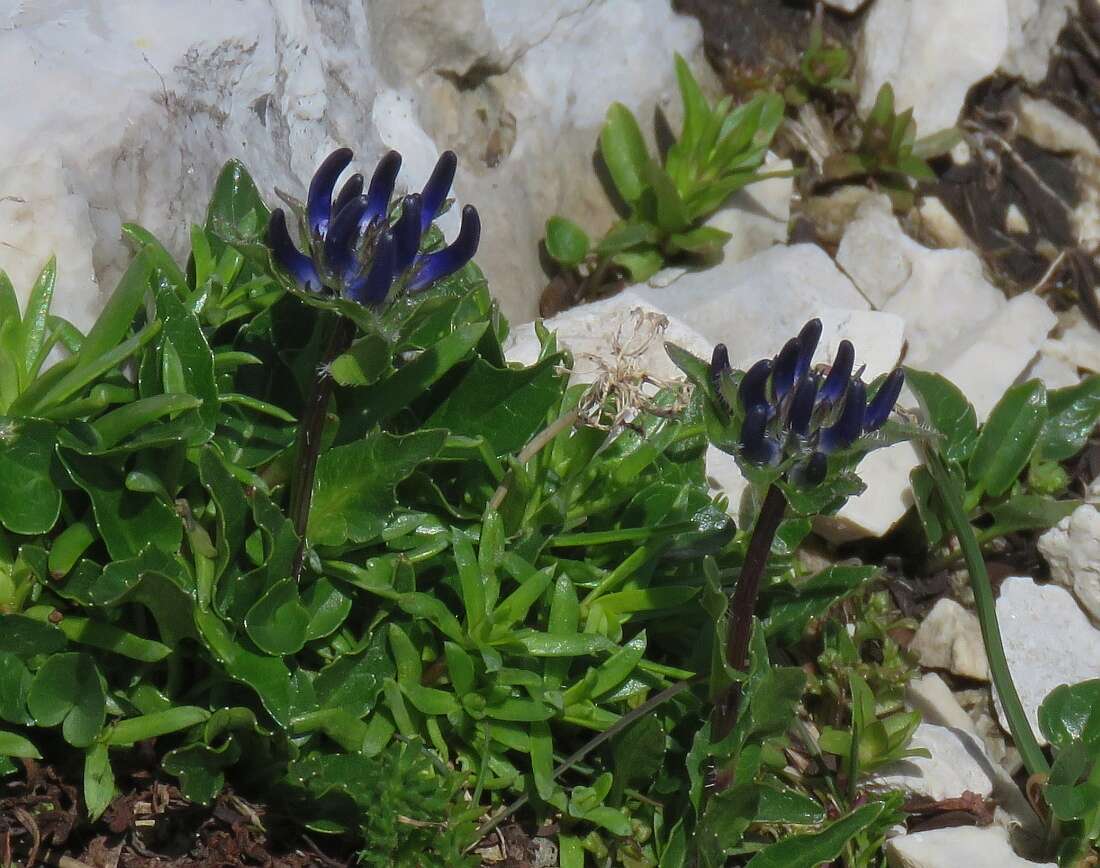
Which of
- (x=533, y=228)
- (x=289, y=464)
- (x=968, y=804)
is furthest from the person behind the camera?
(x=533, y=228)

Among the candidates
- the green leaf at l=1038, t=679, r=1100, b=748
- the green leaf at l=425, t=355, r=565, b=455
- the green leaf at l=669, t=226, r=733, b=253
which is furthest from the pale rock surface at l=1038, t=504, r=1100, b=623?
the green leaf at l=425, t=355, r=565, b=455

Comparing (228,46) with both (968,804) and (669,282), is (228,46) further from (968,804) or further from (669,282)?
(968,804)

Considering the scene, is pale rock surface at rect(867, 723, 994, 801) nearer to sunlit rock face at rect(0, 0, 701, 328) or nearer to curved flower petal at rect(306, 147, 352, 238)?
sunlit rock face at rect(0, 0, 701, 328)

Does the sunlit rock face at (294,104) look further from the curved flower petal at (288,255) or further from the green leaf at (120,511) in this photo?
the curved flower petal at (288,255)

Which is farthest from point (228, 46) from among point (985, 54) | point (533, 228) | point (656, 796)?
point (985, 54)

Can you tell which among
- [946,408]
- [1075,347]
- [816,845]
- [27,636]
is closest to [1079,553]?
[946,408]
